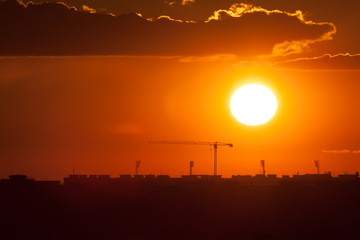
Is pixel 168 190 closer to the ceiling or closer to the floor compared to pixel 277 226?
closer to the ceiling

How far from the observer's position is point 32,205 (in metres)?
126

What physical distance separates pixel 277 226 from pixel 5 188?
5342 cm

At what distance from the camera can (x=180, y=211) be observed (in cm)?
14275

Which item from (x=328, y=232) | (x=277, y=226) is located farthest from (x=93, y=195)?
(x=328, y=232)

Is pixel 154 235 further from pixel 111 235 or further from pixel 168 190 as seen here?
pixel 168 190

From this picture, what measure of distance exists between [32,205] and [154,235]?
24008 millimetres

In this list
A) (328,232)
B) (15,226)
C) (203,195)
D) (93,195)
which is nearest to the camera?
(15,226)

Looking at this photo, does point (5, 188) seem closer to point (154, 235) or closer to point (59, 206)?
point (59, 206)

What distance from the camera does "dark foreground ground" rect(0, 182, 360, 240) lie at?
117 meters

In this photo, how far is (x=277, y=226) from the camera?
138m

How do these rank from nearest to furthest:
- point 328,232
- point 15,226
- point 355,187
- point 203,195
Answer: point 15,226, point 328,232, point 203,195, point 355,187

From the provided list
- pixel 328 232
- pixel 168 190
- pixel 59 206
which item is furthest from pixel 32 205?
pixel 328 232

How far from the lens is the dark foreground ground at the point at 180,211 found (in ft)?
384

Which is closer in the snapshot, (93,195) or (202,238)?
(202,238)
